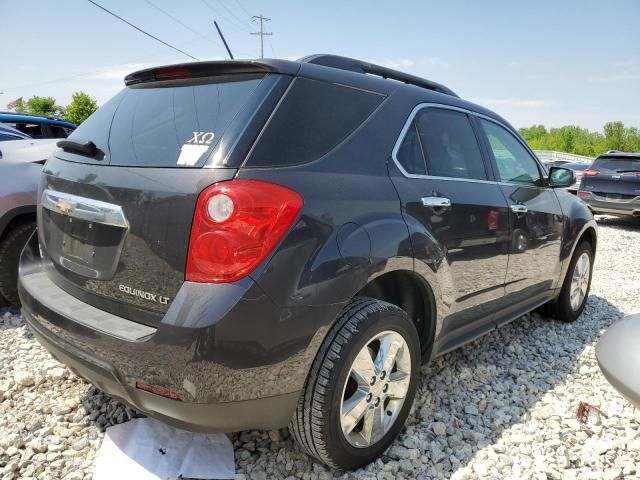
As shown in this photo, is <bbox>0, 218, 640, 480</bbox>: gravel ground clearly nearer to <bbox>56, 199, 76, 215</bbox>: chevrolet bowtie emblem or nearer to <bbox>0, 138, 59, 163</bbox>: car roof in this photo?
<bbox>56, 199, 76, 215</bbox>: chevrolet bowtie emblem

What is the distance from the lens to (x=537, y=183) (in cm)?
349

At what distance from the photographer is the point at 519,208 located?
3082 millimetres

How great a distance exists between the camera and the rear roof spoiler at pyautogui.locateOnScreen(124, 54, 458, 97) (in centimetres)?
187

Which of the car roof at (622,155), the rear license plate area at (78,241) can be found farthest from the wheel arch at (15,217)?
the car roof at (622,155)

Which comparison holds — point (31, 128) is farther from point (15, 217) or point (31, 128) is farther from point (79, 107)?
point (79, 107)

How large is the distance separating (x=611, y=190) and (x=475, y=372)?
9.15 m

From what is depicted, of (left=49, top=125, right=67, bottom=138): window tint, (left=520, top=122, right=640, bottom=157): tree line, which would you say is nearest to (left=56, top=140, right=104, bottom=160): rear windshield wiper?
(left=49, top=125, right=67, bottom=138): window tint

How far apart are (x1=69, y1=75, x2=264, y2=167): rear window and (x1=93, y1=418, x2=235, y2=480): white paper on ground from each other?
1272 mm

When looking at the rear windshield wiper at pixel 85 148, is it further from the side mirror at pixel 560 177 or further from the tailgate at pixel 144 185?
the side mirror at pixel 560 177

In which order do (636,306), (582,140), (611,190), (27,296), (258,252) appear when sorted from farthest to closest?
(582,140) → (611,190) → (636,306) → (27,296) → (258,252)

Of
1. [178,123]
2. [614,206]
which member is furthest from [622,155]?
[178,123]

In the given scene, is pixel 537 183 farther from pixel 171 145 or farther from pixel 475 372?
pixel 171 145

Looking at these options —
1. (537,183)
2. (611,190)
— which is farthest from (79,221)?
(611,190)

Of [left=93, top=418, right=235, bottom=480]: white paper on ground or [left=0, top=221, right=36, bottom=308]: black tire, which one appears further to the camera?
[left=0, top=221, right=36, bottom=308]: black tire
